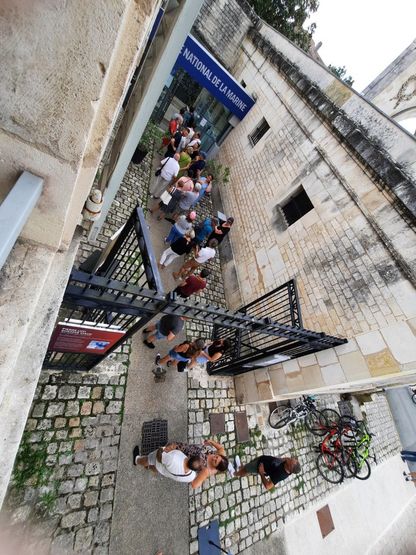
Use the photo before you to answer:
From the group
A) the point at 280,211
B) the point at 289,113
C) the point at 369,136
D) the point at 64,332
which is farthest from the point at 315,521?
the point at 289,113

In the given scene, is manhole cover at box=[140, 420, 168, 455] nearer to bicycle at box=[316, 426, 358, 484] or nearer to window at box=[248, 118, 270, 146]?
bicycle at box=[316, 426, 358, 484]

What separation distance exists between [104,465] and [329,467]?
608cm

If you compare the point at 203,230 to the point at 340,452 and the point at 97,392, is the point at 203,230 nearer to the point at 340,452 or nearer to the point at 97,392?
the point at 97,392

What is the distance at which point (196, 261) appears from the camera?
685 centimetres

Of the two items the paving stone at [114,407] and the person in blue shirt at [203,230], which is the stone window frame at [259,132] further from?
the paving stone at [114,407]

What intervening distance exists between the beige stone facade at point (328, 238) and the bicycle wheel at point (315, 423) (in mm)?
2425

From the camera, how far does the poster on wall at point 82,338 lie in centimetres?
327

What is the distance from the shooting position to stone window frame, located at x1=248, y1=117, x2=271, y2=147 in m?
10.3

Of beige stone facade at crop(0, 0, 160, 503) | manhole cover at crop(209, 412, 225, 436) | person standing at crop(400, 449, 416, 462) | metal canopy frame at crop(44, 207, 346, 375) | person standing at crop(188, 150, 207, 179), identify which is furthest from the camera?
person standing at crop(400, 449, 416, 462)

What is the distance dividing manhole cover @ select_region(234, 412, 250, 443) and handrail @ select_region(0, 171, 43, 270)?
644cm

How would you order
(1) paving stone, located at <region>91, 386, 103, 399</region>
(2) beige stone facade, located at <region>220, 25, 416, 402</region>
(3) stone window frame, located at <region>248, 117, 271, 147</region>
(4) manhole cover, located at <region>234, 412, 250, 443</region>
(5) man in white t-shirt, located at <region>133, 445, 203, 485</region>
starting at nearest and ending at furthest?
1. (5) man in white t-shirt, located at <region>133, 445, 203, 485</region>
2. (1) paving stone, located at <region>91, 386, 103, 399</region>
3. (2) beige stone facade, located at <region>220, 25, 416, 402</region>
4. (4) manhole cover, located at <region>234, 412, 250, 443</region>
5. (3) stone window frame, located at <region>248, 117, 271, 147</region>

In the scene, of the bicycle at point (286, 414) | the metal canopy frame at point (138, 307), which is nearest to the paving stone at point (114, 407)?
the metal canopy frame at point (138, 307)

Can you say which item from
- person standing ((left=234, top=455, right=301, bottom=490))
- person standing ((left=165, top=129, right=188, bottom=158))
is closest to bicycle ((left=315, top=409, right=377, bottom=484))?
person standing ((left=234, top=455, right=301, bottom=490))

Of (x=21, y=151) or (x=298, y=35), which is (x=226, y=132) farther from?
(x=21, y=151)
